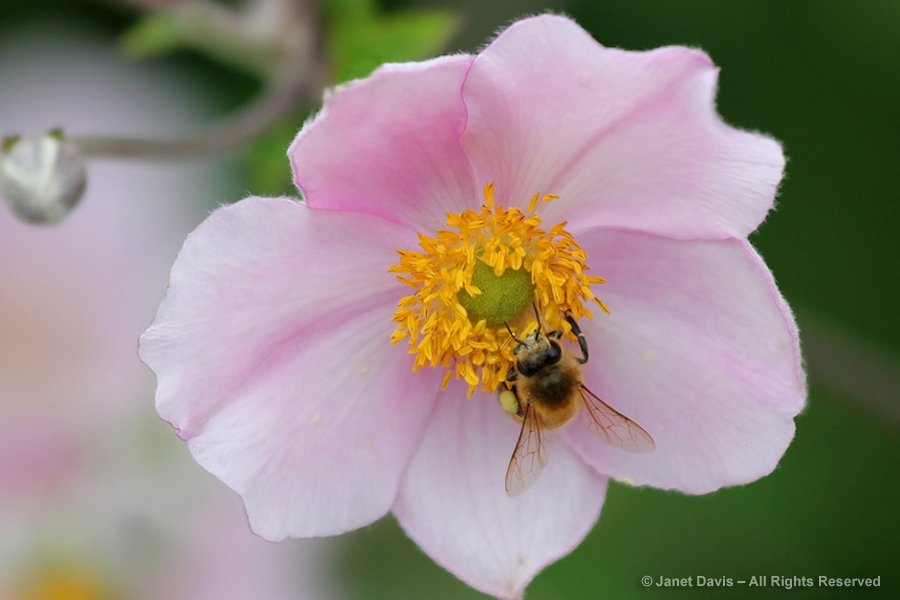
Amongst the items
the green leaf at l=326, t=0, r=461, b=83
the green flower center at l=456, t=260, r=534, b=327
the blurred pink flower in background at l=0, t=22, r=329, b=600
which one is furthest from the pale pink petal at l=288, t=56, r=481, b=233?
the blurred pink flower in background at l=0, t=22, r=329, b=600

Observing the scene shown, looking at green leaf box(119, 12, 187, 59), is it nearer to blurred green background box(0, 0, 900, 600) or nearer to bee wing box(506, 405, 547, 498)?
blurred green background box(0, 0, 900, 600)

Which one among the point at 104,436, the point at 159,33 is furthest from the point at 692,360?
the point at 104,436

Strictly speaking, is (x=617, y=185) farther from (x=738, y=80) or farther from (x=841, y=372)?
(x=738, y=80)

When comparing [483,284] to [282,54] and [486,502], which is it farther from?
[282,54]

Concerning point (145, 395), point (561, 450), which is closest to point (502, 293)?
point (561, 450)

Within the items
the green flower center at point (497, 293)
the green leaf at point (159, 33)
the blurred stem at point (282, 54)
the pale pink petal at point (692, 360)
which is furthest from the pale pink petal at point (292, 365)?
the green leaf at point (159, 33)

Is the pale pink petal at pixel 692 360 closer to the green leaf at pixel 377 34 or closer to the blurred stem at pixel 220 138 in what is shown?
the green leaf at pixel 377 34
